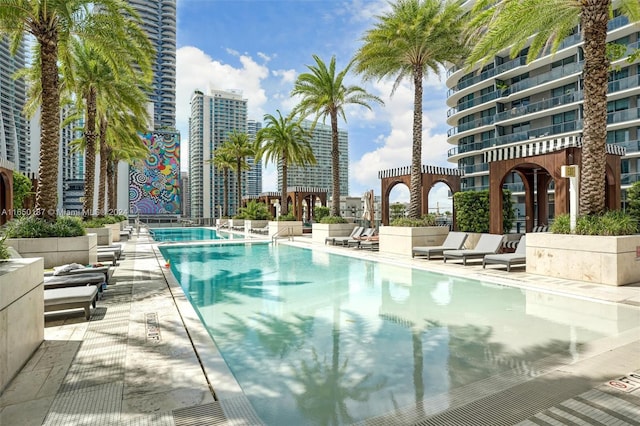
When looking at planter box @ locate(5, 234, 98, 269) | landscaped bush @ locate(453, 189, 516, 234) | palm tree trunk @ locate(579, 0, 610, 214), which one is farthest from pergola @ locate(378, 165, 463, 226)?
planter box @ locate(5, 234, 98, 269)

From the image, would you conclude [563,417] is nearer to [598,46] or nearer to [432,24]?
[598,46]

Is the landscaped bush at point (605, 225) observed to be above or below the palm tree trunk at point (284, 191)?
below

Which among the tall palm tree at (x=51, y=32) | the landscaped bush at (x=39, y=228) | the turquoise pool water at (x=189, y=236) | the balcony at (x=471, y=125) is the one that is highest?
the balcony at (x=471, y=125)

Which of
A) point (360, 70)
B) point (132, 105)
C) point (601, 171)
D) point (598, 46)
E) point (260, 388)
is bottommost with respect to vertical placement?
point (260, 388)

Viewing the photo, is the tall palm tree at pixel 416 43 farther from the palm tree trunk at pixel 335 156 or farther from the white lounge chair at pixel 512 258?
the white lounge chair at pixel 512 258

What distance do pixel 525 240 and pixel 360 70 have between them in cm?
1105

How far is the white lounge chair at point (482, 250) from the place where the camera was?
40.2 ft

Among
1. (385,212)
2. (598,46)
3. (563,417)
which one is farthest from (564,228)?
(385,212)

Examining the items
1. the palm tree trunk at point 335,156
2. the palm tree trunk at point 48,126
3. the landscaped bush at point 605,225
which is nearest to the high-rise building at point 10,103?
the palm tree trunk at point 335,156

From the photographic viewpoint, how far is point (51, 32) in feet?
35.9

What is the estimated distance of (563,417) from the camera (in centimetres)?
311

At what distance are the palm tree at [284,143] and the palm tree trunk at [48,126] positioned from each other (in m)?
19.5

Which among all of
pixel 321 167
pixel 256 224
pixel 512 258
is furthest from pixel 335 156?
pixel 321 167

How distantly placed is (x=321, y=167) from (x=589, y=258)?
93.8 m
